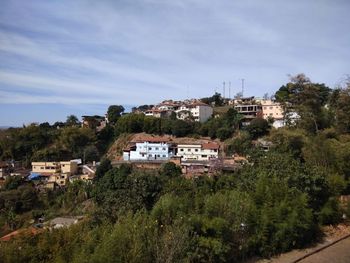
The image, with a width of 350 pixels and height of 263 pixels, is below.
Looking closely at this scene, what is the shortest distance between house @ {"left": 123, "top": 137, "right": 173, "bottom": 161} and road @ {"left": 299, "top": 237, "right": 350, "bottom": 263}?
33211 mm

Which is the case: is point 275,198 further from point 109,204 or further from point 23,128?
point 23,128

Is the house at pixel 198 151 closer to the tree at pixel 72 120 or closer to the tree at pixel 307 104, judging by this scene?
the tree at pixel 307 104

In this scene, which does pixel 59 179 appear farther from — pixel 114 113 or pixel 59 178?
pixel 114 113

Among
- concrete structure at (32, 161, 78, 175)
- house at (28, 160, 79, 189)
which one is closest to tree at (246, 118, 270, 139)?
concrete structure at (32, 161, 78, 175)

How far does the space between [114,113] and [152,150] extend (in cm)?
1856

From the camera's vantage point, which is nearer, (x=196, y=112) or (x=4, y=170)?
(x=4, y=170)

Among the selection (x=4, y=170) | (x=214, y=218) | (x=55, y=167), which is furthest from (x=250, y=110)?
(x=214, y=218)

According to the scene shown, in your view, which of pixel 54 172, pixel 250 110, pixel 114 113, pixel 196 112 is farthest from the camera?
pixel 114 113

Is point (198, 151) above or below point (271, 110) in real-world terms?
below

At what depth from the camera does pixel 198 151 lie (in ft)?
129

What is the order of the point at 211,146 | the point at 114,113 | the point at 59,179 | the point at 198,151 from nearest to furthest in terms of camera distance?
the point at 59,179 < the point at 211,146 < the point at 198,151 < the point at 114,113

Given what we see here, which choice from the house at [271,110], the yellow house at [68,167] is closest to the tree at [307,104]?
the house at [271,110]

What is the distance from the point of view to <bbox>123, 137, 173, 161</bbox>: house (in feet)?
133

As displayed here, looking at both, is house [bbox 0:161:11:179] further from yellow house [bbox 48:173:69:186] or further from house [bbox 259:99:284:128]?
house [bbox 259:99:284:128]
